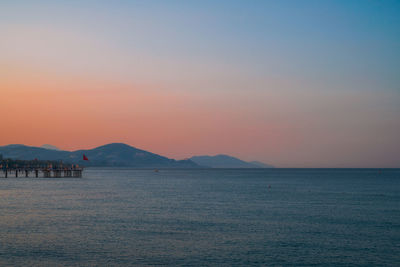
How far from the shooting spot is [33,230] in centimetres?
4081

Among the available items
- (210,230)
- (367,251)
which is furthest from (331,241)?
(210,230)

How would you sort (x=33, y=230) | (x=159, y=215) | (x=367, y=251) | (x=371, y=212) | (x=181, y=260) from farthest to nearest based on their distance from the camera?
(x=371, y=212)
(x=159, y=215)
(x=33, y=230)
(x=367, y=251)
(x=181, y=260)

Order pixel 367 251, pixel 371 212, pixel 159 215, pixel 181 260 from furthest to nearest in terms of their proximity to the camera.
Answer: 1. pixel 371 212
2. pixel 159 215
3. pixel 367 251
4. pixel 181 260

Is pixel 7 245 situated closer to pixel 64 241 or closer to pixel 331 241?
pixel 64 241

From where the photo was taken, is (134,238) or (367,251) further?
(134,238)

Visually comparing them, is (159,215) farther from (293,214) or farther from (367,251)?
(367,251)

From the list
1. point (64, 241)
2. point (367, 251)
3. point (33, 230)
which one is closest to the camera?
point (367, 251)

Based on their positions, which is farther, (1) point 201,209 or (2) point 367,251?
(1) point 201,209

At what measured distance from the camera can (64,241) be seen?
35.9 m

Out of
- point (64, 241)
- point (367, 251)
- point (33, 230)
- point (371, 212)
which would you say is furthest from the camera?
point (371, 212)

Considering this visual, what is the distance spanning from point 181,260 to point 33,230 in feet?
60.9

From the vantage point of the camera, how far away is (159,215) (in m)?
53.3

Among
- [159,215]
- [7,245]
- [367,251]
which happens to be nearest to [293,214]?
[159,215]

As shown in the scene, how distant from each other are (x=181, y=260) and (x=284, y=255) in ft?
26.6
